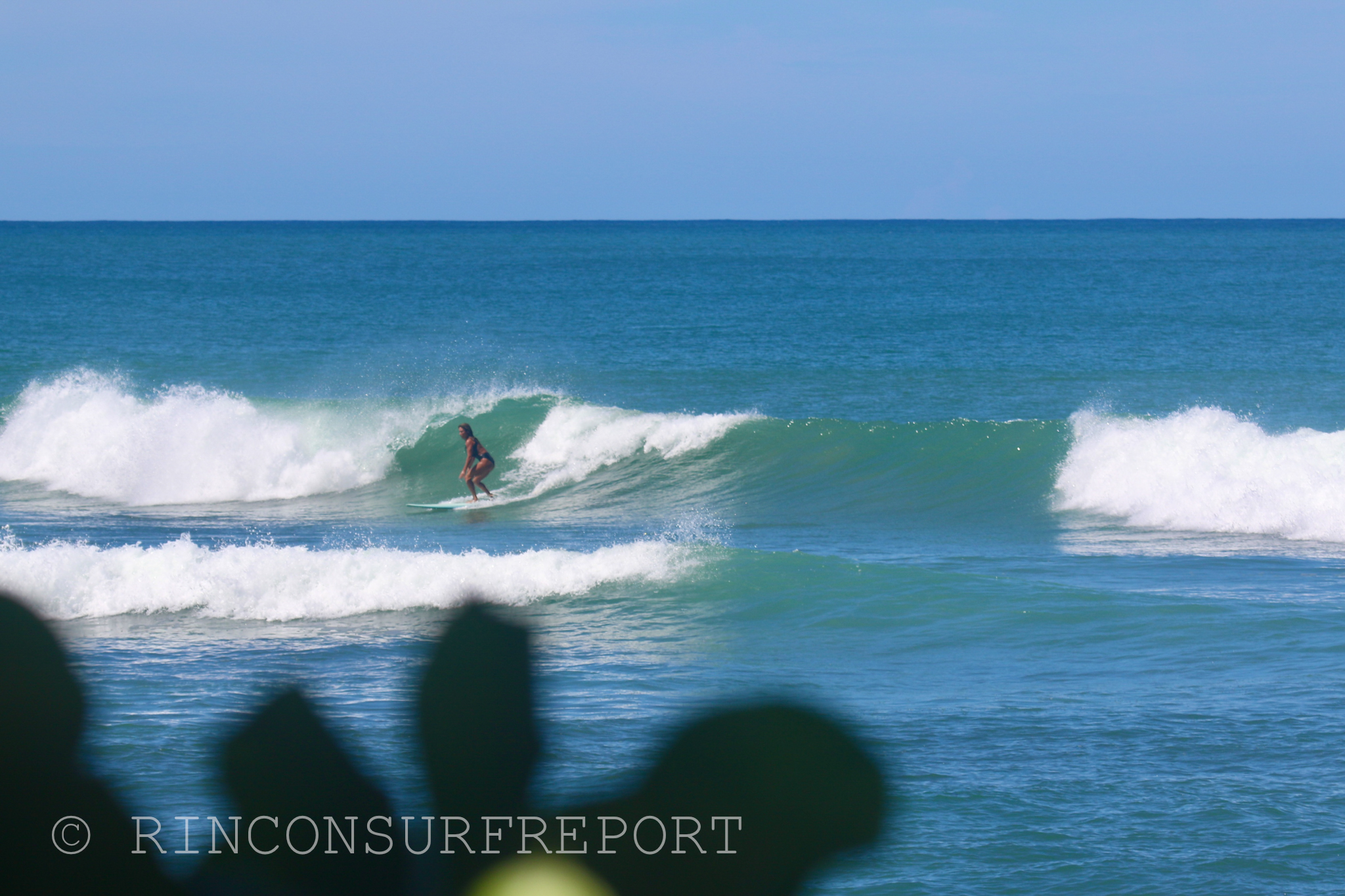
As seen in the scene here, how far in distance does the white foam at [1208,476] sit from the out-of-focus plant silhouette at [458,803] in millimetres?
10194

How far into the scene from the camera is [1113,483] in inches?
687

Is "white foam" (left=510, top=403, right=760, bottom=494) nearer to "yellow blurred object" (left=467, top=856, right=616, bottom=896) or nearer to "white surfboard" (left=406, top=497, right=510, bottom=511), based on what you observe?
"white surfboard" (left=406, top=497, right=510, bottom=511)

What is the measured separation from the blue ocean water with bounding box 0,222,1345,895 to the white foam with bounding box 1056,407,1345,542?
0.07 m

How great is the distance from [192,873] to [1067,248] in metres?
125

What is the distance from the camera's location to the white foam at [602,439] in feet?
69.6

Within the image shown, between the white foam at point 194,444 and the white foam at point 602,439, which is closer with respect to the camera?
the white foam at point 194,444

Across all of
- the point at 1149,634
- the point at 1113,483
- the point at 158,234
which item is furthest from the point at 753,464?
the point at 158,234

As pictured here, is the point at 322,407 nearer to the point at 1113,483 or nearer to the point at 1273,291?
the point at 1113,483

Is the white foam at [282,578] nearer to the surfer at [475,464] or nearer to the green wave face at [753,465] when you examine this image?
the green wave face at [753,465]

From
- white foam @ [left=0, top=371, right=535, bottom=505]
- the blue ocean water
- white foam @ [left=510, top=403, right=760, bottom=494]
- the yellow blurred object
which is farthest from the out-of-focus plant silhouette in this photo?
white foam @ [left=0, top=371, right=535, bottom=505]

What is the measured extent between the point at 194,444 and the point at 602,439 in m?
6.66

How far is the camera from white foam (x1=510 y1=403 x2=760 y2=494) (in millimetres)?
21203

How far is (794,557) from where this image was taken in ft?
40.6

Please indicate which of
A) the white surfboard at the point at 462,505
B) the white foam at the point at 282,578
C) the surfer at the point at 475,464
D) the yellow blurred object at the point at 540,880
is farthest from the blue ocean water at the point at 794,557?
the yellow blurred object at the point at 540,880
